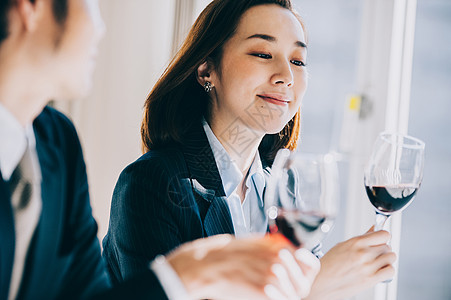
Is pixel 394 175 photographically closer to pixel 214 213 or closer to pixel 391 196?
pixel 391 196

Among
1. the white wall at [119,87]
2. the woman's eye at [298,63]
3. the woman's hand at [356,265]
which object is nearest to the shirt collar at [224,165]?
the woman's eye at [298,63]

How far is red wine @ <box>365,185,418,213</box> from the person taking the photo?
3.23 ft

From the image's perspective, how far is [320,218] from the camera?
736 millimetres

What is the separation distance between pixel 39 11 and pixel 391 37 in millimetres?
2011

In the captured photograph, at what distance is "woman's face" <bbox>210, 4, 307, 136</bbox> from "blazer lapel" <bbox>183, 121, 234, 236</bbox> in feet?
0.51

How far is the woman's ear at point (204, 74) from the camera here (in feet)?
4.85

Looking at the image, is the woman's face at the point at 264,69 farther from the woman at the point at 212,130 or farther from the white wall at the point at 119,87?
the white wall at the point at 119,87

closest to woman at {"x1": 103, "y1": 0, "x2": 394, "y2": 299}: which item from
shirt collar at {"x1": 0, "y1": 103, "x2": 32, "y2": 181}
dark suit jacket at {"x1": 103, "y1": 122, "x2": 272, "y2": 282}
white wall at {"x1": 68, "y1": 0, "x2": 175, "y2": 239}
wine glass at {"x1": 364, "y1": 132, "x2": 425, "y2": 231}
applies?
dark suit jacket at {"x1": 103, "y1": 122, "x2": 272, "y2": 282}

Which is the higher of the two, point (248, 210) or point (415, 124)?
point (415, 124)

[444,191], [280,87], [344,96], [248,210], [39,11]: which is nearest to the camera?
[39,11]

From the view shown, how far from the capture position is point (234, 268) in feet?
1.95

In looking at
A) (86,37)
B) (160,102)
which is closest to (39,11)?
(86,37)

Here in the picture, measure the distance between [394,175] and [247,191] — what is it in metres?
0.59

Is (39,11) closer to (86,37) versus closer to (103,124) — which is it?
(86,37)
